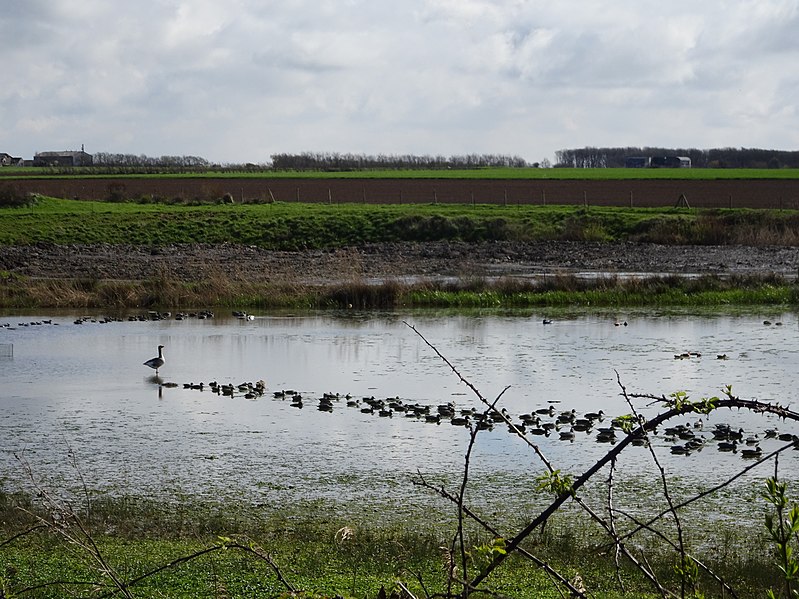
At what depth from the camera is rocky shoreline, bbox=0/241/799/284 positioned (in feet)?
144

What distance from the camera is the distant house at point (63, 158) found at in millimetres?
161375

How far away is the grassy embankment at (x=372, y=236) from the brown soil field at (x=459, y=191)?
25.2 ft

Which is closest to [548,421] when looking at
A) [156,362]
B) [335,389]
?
[335,389]

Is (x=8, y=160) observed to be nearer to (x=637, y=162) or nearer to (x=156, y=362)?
(x=637, y=162)

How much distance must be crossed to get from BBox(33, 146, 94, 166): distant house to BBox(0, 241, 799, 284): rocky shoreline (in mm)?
115420

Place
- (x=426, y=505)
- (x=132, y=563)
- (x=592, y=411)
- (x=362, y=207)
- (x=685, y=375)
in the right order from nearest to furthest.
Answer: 1. (x=132, y=563)
2. (x=426, y=505)
3. (x=592, y=411)
4. (x=685, y=375)
5. (x=362, y=207)

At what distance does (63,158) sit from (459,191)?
314 feet

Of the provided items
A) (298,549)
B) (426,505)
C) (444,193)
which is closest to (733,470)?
(426,505)

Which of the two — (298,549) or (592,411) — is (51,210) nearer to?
(592,411)

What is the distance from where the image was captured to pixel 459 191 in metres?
86.1

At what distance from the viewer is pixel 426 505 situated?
41.9 feet

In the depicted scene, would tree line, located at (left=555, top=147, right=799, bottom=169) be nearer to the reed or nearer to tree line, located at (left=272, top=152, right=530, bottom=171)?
tree line, located at (left=272, top=152, right=530, bottom=171)

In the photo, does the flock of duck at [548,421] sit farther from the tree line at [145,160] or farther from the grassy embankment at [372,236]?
the tree line at [145,160]

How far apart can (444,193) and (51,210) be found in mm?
31790
